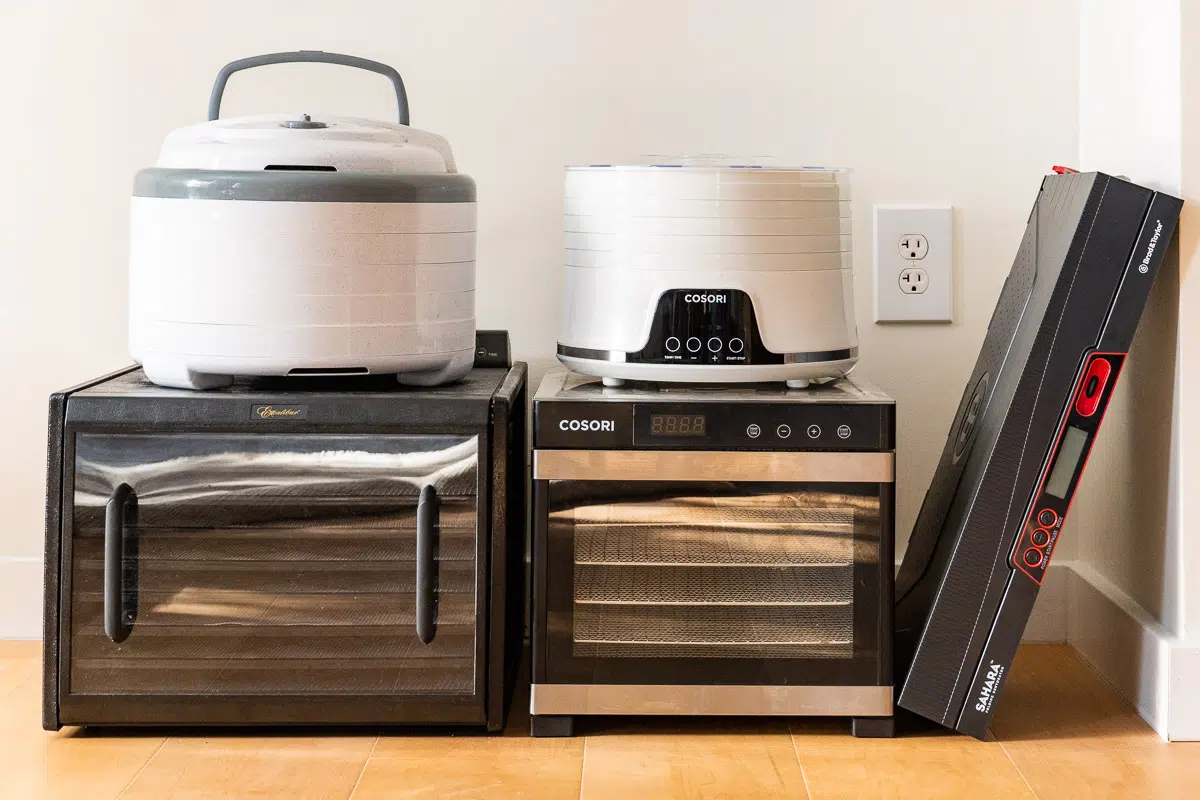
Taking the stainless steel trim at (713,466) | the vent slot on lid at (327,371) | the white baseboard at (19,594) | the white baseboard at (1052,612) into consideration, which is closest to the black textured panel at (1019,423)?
the stainless steel trim at (713,466)

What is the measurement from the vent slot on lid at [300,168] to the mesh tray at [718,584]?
0.48 meters

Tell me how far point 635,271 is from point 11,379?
865 millimetres

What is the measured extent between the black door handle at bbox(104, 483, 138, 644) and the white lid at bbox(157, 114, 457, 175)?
0.35m

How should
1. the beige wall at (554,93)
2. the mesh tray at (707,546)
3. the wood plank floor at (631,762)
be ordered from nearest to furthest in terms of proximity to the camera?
1. the wood plank floor at (631,762)
2. the mesh tray at (707,546)
3. the beige wall at (554,93)

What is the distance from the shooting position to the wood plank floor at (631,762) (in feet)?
3.77

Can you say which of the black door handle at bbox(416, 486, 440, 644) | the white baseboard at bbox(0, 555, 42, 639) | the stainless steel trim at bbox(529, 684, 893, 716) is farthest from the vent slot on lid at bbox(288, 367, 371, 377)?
the white baseboard at bbox(0, 555, 42, 639)

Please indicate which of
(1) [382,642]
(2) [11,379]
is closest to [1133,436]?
(1) [382,642]

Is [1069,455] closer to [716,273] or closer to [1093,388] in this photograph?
A: [1093,388]

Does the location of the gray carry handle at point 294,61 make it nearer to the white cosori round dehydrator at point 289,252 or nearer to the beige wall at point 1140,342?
the white cosori round dehydrator at point 289,252

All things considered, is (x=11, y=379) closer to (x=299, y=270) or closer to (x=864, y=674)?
(x=299, y=270)

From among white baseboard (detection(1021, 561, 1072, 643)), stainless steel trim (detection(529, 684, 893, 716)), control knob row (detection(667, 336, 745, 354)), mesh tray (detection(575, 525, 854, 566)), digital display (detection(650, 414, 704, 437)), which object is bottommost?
stainless steel trim (detection(529, 684, 893, 716))

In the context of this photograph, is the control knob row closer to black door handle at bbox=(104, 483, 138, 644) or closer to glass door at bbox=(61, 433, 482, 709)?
glass door at bbox=(61, 433, 482, 709)

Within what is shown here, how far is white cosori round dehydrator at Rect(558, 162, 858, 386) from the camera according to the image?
49.5 inches

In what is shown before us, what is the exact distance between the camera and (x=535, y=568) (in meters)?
1.25
